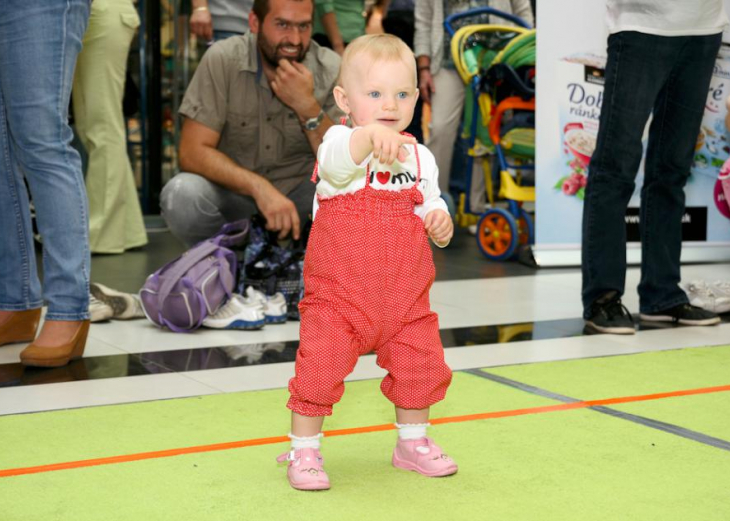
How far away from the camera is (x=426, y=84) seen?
240 inches

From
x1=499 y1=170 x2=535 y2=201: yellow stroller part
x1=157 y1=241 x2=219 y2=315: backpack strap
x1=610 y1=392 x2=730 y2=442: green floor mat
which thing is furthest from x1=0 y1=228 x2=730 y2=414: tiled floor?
x1=499 y1=170 x2=535 y2=201: yellow stroller part

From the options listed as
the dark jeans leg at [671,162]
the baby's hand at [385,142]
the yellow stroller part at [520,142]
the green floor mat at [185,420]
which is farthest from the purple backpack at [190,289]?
the yellow stroller part at [520,142]

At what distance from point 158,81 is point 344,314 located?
530cm

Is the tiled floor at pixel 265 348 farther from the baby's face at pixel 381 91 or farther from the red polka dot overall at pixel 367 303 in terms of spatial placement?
the baby's face at pixel 381 91

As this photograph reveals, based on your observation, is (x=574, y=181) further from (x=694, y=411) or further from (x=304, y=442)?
(x=304, y=442)

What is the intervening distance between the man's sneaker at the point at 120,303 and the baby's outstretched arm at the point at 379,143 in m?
1.89

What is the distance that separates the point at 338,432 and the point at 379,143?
73 cm

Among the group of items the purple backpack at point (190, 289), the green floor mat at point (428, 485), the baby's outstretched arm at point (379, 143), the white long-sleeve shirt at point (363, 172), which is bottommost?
the green floor mat at point (428, 485)

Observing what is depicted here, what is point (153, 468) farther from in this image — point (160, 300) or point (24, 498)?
point (160, 300)

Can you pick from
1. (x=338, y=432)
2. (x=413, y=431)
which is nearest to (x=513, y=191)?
(x=338, y=432)

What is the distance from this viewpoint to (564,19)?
4.79 meters

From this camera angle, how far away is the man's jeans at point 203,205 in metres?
3.65

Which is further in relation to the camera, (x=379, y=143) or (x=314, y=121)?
(x=314, y=121)

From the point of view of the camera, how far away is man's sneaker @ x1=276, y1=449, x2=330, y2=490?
1.81 m
